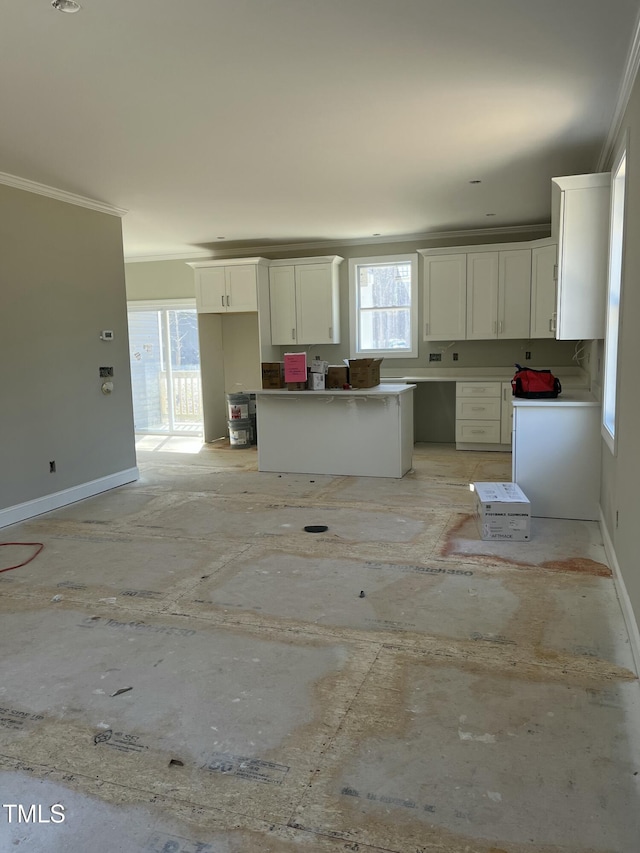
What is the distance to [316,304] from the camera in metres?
8.00

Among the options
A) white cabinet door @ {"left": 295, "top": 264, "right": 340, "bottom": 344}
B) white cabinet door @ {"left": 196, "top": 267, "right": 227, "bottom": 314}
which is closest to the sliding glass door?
white cabinet door @ {"left": 196, "top": 267, "right": 227, "bottom": 314}

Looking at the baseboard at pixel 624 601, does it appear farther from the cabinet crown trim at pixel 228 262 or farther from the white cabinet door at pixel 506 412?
the cabinet crown trim at pixel 228 262

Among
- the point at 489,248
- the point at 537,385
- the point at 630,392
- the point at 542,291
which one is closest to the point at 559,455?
the point at 537,385

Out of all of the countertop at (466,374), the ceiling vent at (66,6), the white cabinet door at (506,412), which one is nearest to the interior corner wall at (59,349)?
the ceiling vent at (66,6)

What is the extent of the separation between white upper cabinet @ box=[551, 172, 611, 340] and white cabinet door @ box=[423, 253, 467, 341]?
3.01 m

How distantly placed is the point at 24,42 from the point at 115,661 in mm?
2753

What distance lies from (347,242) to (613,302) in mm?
4630

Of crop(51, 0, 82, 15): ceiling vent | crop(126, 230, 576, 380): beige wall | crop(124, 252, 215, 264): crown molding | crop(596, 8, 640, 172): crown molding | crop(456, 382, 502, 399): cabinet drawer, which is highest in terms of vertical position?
crop(51, 0, 82, 15): ceiling vent

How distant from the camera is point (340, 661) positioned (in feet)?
8.48

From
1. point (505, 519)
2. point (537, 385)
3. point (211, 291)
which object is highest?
point (211, 291)

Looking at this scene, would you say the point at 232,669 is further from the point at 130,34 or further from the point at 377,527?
the point at 130,34

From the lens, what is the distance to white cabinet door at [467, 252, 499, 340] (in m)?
7.21

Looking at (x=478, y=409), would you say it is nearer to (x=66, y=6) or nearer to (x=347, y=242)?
(x=347, y=242)

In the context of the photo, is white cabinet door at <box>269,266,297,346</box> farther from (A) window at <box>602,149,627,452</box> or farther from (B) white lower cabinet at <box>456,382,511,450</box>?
(A) window at <box>602,149,627,452</box>
